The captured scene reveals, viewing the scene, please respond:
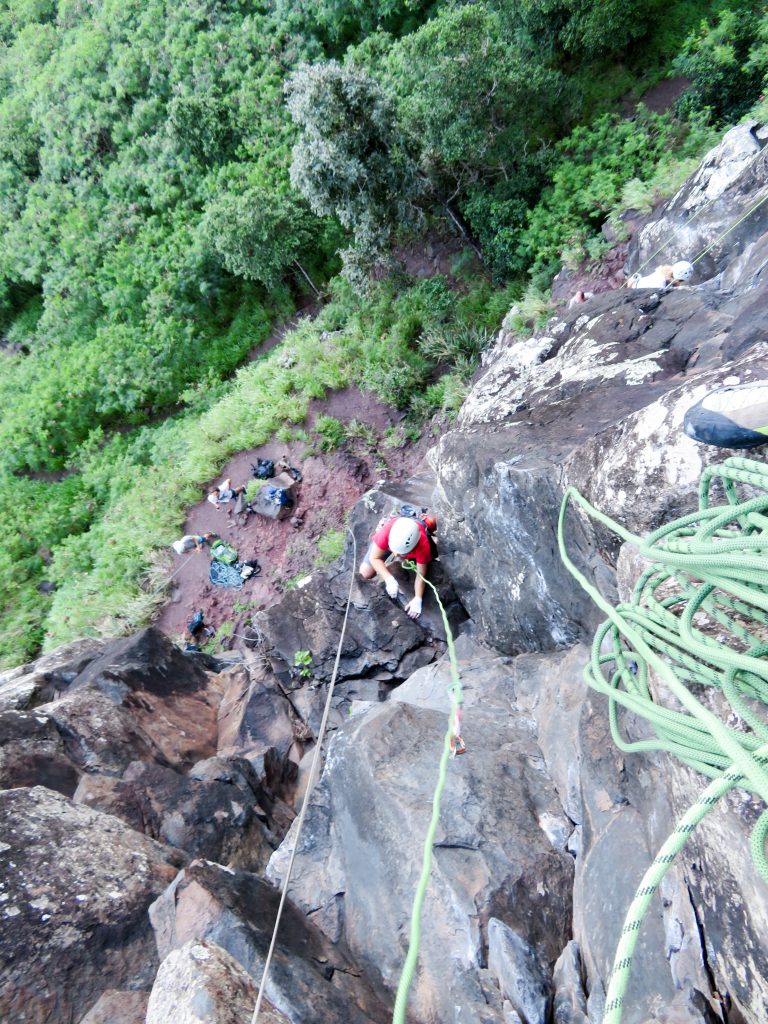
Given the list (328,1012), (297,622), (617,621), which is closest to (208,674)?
(297,622)

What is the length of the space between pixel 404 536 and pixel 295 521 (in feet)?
16.5

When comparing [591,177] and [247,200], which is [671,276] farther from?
[247,200]

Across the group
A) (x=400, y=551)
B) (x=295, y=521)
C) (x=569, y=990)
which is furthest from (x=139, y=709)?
(x=295, y=521)

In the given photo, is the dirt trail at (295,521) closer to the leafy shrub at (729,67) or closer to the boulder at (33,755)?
the boulder at (33,755)

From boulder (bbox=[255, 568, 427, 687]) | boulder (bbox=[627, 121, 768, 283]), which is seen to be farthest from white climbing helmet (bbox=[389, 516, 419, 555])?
boulder (bbox=[627, 121, 768, 283])

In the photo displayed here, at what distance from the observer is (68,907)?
310 cm

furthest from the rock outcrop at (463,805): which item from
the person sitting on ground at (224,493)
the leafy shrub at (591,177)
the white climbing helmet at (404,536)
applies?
the person sitting on ground at (224,493)

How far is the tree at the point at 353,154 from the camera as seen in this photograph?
26.5ft

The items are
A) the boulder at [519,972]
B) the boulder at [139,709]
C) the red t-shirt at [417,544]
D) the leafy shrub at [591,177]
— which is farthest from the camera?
the leafy shrub at [591,177]

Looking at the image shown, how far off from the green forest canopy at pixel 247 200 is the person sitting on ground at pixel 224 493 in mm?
558

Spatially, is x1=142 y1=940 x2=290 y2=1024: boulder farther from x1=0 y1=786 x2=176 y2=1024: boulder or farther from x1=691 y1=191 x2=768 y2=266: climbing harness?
x1=691 y1=191 x2=768 y2=266: climbing harness

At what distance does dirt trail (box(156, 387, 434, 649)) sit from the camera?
9.70 m

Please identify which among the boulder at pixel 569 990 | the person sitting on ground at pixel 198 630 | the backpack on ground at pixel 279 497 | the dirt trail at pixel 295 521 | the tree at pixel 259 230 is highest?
the tree at pixel 259 230

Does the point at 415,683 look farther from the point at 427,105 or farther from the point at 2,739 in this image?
the point at 427,105
